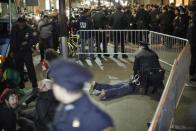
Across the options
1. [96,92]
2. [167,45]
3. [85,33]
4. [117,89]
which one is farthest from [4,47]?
[85,33]

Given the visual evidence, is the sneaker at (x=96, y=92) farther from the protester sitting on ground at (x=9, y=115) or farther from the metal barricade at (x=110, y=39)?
the metal barricade at (x=110, y=39)

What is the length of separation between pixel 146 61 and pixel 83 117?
7.62 metres

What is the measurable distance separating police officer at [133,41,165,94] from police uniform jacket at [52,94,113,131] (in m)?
7.26

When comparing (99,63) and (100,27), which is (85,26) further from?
(99,63)

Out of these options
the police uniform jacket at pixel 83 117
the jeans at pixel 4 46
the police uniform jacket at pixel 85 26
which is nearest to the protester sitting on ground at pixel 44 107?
the police uniform jacket at pixel 83 117

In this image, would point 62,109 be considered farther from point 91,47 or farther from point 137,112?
point 91,47

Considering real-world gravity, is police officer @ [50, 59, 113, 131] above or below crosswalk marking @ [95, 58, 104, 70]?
above

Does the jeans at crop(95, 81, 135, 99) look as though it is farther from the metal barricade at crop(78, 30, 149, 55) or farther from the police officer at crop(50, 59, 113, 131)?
the police officer at crop(50, 59, 113, 131)

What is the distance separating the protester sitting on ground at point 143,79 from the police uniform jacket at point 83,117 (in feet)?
23.7

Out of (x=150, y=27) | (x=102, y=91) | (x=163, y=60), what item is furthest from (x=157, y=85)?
(x=150, y=27)

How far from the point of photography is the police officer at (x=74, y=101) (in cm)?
336

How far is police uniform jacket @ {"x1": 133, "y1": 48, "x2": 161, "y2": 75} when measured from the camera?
10.9 metres

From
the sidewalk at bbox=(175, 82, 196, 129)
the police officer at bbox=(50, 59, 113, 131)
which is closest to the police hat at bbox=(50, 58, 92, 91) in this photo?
the police officer at bbox=(50, 59, 113, 131)

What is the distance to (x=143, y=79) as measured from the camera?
10.9 m
